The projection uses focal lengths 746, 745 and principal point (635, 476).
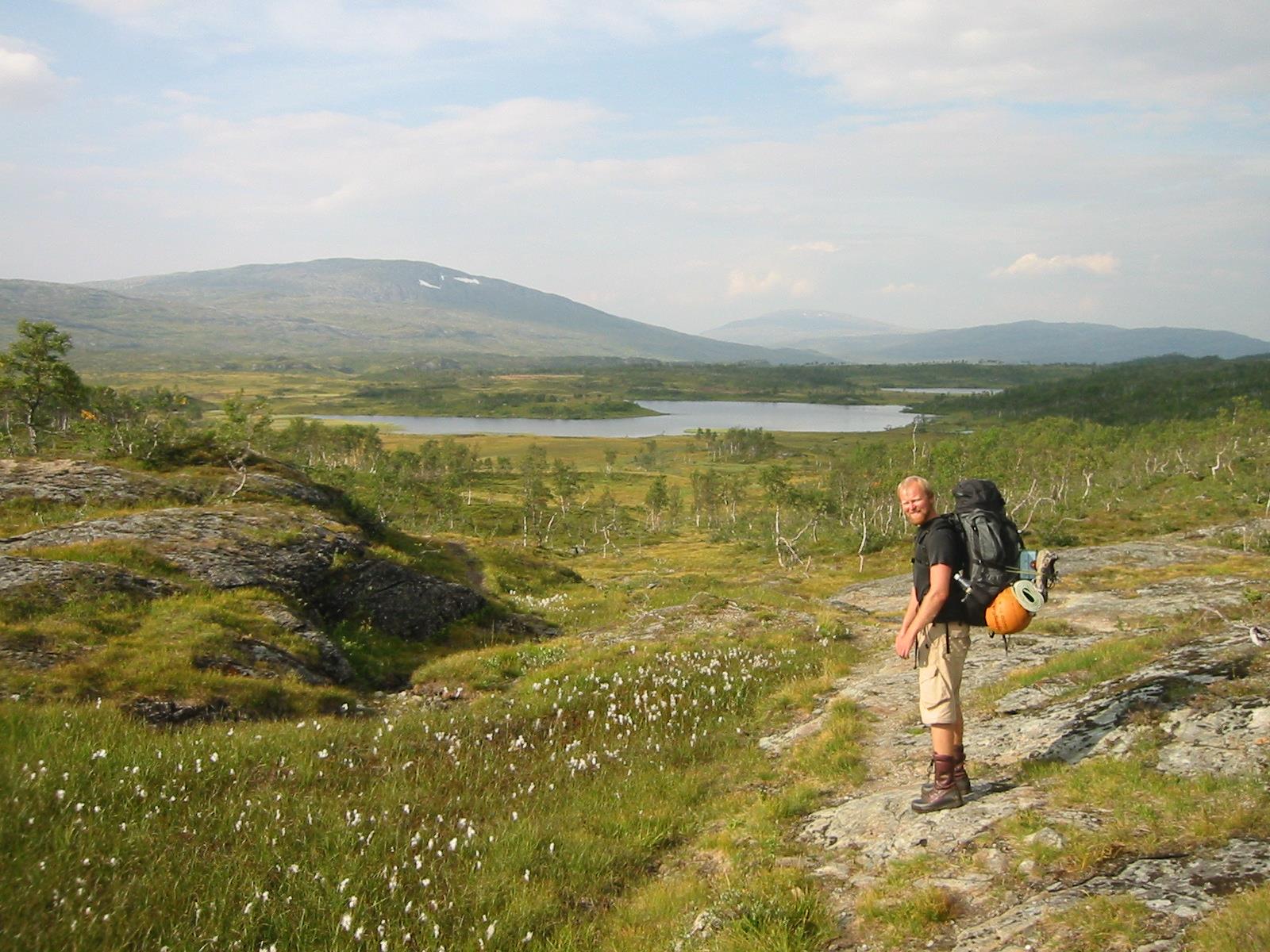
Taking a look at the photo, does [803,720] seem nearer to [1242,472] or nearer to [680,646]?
[680,646]

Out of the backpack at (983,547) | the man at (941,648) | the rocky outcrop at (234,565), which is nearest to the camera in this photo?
the backpack at (983,547)

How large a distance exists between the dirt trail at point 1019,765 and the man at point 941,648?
0.28 meters

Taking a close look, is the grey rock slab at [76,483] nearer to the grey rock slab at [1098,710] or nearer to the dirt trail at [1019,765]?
the dirt trail at [1019,765]

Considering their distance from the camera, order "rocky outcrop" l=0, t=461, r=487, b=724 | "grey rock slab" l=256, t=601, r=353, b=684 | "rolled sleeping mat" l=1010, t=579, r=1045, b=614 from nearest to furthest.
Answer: "rolled sleeping mat" l=1010, t=579, r=1045, b=614
"rocky outcrop" l=0, t=461, r=487, b=724
"grey rock slab" l=256, t=601, r=353, b=684

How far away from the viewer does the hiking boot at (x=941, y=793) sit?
7785mm

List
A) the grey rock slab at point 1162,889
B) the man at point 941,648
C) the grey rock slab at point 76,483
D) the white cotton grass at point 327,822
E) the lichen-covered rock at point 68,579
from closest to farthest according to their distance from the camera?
1. the grey rock slab at point 1162,889
2. the white cotton grass at point 327,822
3. the man at point 941,648
4. the lichen-covered rock at point 68,579
5. the grey rock slab at point 76,483

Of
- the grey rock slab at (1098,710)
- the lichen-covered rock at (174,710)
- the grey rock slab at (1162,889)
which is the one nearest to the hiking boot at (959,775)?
the grey rock slab at (1098,710)

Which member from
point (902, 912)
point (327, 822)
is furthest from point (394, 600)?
point (902, 912)

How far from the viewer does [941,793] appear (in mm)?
7828

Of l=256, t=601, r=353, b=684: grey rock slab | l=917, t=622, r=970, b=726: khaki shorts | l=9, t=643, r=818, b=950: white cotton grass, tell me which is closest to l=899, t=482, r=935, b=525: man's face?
l=917, t=622, r=970, b=726: khaki shorts

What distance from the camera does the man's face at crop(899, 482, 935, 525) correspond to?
8.62 m

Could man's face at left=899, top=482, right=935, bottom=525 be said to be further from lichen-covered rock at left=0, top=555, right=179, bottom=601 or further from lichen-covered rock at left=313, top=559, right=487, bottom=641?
lichen-covered rock at left=313, top=559, right=487, bottom=641

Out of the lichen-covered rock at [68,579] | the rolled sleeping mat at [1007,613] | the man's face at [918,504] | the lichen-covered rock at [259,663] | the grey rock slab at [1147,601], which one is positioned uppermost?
the man's face at [918,504]

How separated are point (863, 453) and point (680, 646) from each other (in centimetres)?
12462
